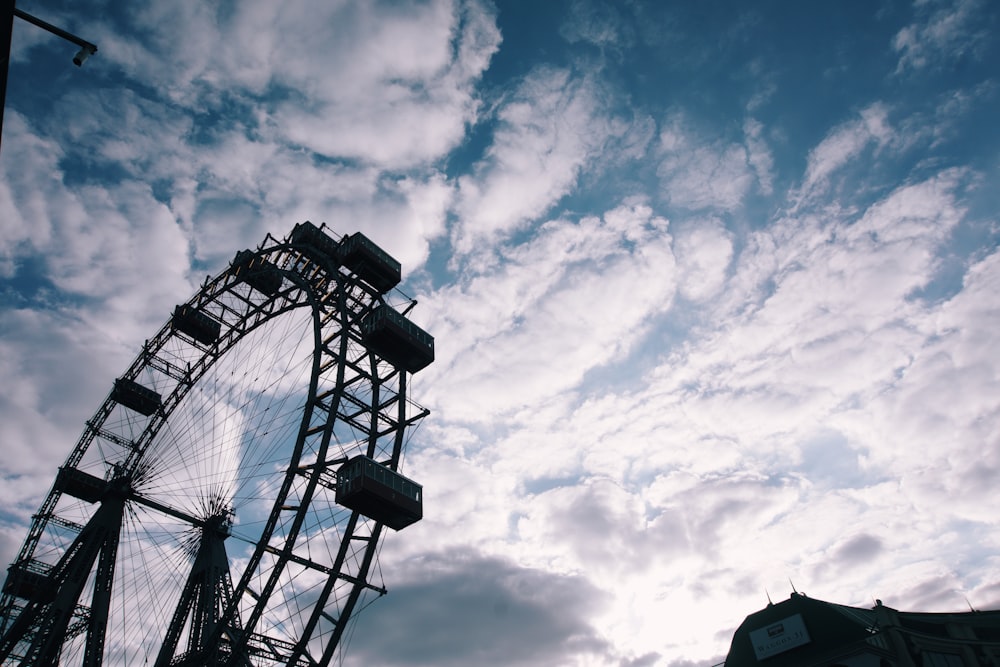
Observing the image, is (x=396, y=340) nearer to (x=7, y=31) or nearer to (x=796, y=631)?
(x=7, y=31)

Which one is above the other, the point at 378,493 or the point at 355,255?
the point at 355,255

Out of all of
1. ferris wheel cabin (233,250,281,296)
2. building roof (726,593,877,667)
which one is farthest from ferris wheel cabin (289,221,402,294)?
building roof (726,593,877,667)

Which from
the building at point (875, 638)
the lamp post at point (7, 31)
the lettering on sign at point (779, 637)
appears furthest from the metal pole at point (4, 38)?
the lettering on sign at point (779, 637)

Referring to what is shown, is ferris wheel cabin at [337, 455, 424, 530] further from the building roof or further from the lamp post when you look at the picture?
the building roof

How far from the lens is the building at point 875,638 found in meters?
37.9

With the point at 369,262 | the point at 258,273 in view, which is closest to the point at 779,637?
the point at 369,262

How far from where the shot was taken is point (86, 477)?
40719mm

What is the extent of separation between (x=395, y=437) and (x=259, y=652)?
468 inches

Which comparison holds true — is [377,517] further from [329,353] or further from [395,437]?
[329,353]

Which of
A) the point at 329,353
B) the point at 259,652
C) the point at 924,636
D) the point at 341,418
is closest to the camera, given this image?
the point at 259,652

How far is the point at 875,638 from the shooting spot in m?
38.2

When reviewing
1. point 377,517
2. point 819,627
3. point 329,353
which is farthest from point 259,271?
point 819,627

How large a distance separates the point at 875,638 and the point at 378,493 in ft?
104

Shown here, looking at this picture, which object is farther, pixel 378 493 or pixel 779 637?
pixel 779 637
